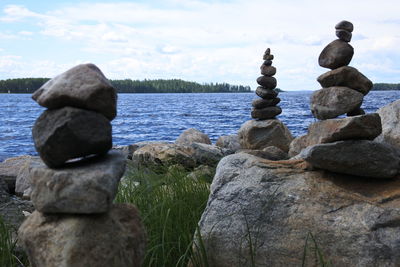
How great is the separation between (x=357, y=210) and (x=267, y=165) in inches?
48.7

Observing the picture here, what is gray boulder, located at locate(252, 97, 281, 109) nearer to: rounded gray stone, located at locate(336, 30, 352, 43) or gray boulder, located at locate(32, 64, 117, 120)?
rounded gray stone, located at locate(336, 30, 352, 43)

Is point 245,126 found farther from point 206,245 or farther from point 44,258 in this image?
point 44,258

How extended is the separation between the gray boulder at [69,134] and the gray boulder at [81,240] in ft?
1.63

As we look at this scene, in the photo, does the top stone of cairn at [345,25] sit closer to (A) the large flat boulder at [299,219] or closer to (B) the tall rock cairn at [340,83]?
(B) the tall rock cairn at [340,83]

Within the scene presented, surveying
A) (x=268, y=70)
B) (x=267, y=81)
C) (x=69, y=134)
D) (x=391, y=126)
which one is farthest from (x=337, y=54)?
(x=267, y=81)

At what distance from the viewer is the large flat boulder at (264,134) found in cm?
1722

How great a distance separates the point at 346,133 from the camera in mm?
5727

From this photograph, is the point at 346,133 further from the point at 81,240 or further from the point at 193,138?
the point at 193,138

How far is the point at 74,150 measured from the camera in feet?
12.6

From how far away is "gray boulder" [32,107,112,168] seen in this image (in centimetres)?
378

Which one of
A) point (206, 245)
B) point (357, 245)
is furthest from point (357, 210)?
point (206, 245)

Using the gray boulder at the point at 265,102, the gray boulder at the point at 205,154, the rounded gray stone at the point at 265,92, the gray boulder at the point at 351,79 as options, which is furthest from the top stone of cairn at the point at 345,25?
the gray boulder at the point at 265,102

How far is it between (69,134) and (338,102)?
12.4 ft

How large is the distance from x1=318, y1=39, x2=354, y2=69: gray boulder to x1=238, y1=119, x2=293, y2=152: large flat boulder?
34.3 ft
